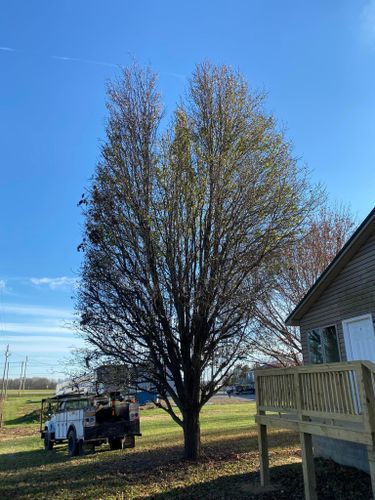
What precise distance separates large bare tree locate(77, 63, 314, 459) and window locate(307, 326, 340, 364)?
191 cm

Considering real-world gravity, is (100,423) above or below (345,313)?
below

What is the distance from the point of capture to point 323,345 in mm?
11523

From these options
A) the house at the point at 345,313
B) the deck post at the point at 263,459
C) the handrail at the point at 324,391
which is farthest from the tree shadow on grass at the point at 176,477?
the handrail at the point at 324,391

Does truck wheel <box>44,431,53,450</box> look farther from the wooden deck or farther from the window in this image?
the wooden deck

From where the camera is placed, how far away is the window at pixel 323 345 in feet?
36.2

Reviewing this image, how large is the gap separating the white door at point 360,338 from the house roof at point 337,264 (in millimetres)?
1116

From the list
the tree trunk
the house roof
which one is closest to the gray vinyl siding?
the house roof

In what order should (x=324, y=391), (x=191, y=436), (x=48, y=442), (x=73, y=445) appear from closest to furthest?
(x=324, y=391) → (x=191, y=436) → (x=73, y=445) → (x=48, y=442)

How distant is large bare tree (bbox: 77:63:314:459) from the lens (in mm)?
11562

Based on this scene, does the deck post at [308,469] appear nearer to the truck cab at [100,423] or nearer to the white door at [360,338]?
the white door at [360,338]

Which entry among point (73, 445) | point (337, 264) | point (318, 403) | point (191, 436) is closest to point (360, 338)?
point (337, 264)

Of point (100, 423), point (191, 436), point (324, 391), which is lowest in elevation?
point (191, 436)

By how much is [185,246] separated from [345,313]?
4.34 metres

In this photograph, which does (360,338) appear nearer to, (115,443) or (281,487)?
(281,487)
